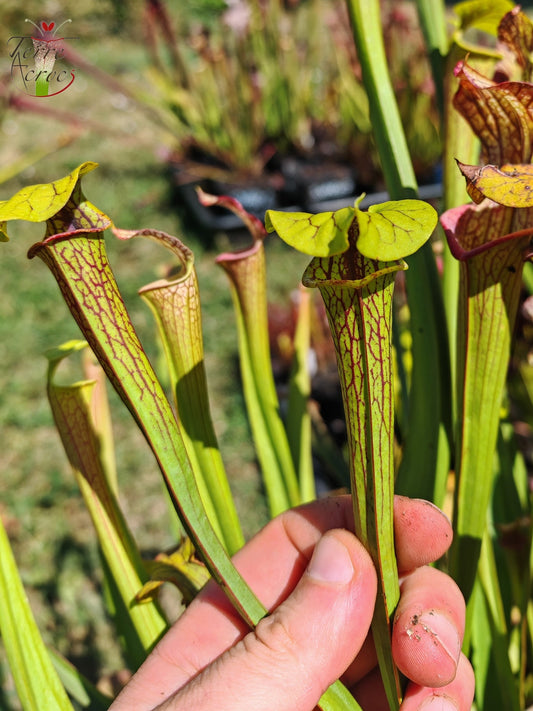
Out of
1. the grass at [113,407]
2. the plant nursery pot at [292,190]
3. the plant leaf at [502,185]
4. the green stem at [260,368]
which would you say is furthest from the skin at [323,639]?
the plant nursery pot at [292,190]

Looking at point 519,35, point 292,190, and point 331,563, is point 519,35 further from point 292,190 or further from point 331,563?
point 292,190

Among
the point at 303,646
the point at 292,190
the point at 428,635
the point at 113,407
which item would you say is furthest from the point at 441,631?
the point at 292,190

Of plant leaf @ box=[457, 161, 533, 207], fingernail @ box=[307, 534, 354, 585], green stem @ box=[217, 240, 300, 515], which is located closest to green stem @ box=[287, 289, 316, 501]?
green stem @ box=[217, 240, 300, 515]

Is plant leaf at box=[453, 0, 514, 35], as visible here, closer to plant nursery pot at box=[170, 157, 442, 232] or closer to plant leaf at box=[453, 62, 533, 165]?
plant leaf at box=[453, 62, 533, 165]

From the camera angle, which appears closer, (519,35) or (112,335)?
(112,335)

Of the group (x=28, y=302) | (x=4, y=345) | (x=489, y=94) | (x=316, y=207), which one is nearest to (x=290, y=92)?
(x=316, y=207)

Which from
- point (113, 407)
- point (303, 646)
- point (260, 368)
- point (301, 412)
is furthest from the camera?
point (113, 407)

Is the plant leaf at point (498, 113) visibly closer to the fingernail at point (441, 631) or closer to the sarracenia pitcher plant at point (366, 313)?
the sarracenia pitcher plant at point (366, 313)
